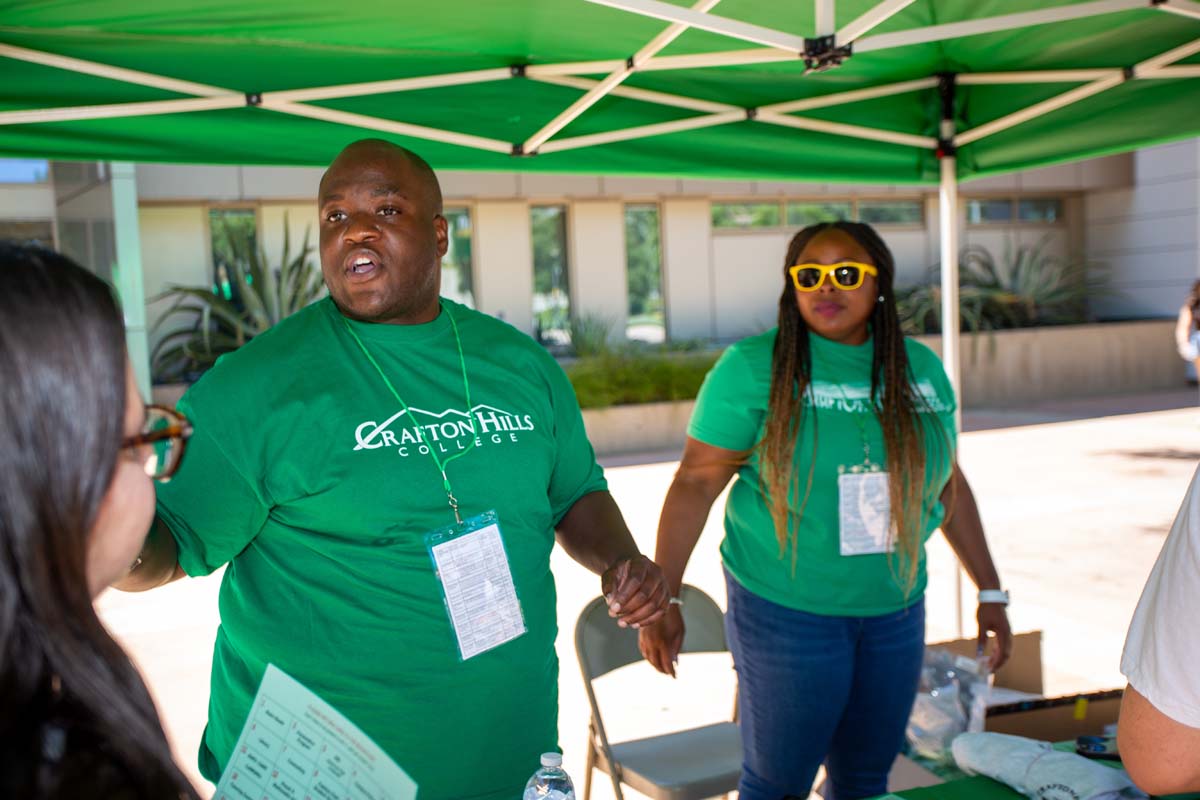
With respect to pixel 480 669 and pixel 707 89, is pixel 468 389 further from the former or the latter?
pixel 707 89

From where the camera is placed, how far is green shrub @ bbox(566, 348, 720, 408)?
11695 millimetres

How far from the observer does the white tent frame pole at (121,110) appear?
9.47 feet

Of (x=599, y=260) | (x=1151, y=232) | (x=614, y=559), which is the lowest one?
(x=614, y=559)

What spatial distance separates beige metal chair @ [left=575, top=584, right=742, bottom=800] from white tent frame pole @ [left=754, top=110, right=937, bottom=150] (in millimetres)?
1737

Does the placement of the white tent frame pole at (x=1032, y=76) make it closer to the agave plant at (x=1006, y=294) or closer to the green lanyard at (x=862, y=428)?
the green lanyard at (x=862, y=428)

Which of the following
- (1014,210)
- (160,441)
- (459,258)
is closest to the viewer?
(160,441)

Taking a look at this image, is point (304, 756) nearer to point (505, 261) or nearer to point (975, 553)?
point (975, 553)

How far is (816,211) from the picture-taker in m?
16.5

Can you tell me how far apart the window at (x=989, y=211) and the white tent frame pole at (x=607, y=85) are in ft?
50.6

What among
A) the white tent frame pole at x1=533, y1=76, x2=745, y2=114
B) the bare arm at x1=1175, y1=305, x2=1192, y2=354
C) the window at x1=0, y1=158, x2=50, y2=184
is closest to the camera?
the white tent frame pole at x1=533, y1=76, x2=745, y2=114

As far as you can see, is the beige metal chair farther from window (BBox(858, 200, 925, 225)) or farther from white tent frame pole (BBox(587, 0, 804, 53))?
window (BBox(858, 200, 925, 225))

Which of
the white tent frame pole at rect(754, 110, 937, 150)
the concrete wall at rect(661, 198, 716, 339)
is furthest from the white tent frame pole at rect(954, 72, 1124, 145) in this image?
the concrete wall at rect(661, 198, 716, 339)

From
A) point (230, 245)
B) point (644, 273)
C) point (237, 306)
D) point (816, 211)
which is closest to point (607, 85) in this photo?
point (237, 306)

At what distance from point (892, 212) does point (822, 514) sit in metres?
15.2
